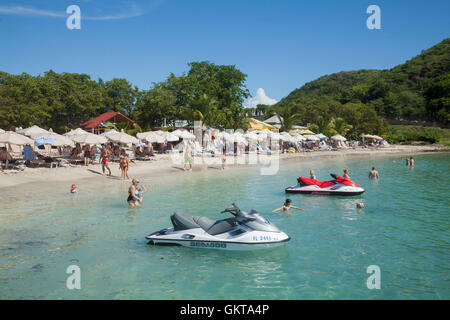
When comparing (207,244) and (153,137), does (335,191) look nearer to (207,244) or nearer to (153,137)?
(207,244)

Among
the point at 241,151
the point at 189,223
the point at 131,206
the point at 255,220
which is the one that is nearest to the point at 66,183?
the point at 131,206

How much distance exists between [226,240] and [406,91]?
11740cm

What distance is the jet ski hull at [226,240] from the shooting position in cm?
853

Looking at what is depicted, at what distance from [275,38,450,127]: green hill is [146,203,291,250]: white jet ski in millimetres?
63503

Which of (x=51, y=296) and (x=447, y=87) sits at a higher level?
(x=447, y=87)

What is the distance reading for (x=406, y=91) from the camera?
355ft

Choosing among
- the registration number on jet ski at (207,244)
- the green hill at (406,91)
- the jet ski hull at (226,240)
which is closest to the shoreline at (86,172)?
the jet ski hull at (226,240)

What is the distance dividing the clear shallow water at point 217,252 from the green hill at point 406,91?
58.3m

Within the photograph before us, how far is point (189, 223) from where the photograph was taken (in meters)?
9.08

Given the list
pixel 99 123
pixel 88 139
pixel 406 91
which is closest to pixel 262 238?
pixel 88 139
